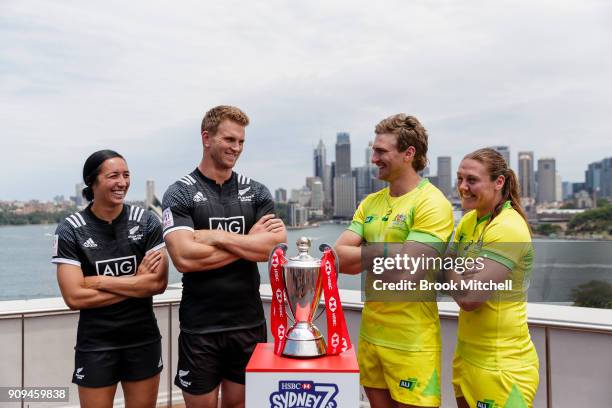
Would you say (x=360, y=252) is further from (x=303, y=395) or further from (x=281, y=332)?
(x=303, y=395)

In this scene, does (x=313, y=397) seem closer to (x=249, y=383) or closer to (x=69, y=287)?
(x=249, y=383)

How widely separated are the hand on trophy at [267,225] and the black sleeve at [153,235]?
16.1 inches

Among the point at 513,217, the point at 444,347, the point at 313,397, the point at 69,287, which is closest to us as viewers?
the point at 313,397

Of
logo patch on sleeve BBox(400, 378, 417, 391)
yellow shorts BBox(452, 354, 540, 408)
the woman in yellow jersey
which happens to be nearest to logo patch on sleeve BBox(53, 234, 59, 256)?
logo patch on sleeve BBox(400, 378, 417, 391)

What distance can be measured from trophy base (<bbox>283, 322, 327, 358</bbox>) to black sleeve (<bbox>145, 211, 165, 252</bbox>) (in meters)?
0.78

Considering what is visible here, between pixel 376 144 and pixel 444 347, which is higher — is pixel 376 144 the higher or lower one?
the higher one

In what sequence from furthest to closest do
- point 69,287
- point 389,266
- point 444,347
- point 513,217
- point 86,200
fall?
point 444,347 → point 86,200 → point 69,287 → point 389,266 → point 513,217

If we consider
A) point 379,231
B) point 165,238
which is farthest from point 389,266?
Answer: point 165,238

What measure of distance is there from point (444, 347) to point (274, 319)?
56.8 inches

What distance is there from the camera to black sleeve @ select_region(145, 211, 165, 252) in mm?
2201

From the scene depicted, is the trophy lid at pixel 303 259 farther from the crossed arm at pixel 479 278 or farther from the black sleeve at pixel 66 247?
the black sleeve at pixel 66 247

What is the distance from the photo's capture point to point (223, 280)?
6.83ft

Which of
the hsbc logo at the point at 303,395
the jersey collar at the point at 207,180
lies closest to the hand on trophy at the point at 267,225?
the jersey collar at the point at 207,180

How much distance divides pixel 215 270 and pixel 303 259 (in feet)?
1.56
